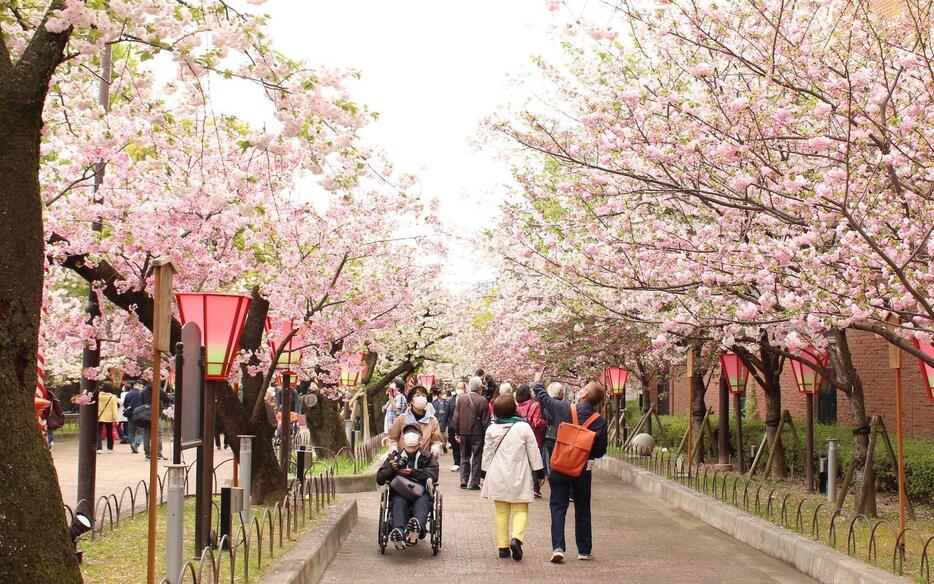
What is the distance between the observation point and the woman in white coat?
447 inches

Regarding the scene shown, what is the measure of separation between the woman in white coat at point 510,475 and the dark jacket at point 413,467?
1.99 ft

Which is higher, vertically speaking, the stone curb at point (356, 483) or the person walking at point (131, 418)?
the person walking at point (131, 418)

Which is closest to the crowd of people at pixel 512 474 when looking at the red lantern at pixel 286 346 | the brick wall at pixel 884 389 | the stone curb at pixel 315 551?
the stone curb at pixel 315 551

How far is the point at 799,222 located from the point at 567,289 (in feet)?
18.1

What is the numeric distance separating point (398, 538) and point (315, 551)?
1.44m

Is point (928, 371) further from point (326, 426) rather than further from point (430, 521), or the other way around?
point (326, 426)

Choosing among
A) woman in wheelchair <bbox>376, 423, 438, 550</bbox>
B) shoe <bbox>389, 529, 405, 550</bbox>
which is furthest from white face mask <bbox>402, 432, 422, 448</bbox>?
shoe <bbox>389, 529, 405, 550</bbox>

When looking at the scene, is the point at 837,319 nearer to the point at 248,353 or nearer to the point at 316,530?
the point at 316,530

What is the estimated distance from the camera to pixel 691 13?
32.9ft

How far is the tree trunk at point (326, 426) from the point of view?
85.7 ft

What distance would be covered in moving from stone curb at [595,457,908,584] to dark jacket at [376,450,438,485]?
12.2 ft

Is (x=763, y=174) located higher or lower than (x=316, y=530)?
higher

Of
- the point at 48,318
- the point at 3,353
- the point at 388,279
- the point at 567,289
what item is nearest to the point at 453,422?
the point at 388,279

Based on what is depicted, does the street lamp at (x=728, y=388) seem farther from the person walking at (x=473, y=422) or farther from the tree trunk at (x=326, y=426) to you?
the tree trunk at (x=326, y=426)
